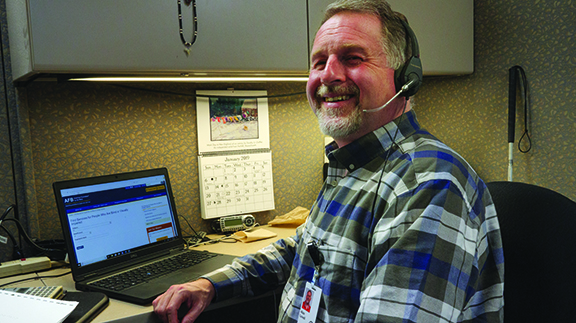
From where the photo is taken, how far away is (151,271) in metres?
1.07

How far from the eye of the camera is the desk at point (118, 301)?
857 mm

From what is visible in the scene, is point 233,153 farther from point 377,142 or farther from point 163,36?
point 377,142

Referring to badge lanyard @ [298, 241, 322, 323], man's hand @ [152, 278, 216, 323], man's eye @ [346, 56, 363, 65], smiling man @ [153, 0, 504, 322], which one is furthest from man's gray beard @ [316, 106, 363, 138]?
man's hand @ [152, 278, 216, 323]

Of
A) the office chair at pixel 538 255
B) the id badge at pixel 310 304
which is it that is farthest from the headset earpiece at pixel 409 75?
the id badge at pixel 310 304

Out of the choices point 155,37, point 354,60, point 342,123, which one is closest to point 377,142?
point 342,123

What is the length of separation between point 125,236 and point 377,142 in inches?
28.6

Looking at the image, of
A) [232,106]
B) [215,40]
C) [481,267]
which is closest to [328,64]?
[215,40]

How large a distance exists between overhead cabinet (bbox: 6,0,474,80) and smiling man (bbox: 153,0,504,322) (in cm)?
26

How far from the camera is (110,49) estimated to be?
1023 mm

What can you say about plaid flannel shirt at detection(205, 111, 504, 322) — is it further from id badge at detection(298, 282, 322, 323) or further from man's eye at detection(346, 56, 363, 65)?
man's eye at detection(346, 56, 363, 65)

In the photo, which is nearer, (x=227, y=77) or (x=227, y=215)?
(x=227, y=77)

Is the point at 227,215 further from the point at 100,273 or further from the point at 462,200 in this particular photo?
the point at 462,200

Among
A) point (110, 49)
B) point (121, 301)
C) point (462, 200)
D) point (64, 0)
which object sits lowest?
point (121, 301)

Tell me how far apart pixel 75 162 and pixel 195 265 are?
20.3 inches
